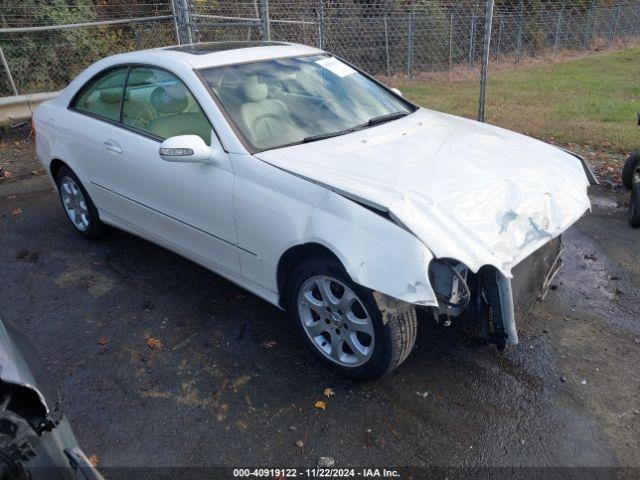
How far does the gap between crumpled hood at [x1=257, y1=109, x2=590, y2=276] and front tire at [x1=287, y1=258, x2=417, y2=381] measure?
1.44 feet

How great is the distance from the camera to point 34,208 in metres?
6.02

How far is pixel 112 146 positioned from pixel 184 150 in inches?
44.0

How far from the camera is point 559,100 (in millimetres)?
10859

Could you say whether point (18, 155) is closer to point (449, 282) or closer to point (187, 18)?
point (187, 18)

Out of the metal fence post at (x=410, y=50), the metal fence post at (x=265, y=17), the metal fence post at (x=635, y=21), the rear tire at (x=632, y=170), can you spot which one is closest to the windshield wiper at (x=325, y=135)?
the rear tire at (x=632, y=170)

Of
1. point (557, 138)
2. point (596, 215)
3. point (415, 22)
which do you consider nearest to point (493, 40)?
point (415, 22)

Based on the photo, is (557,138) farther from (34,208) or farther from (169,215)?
(34,208)

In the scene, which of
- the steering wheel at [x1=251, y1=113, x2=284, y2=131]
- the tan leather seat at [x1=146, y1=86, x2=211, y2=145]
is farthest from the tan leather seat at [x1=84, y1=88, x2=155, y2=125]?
the steering wheel at [x1=251, y1=113, x2=284, y2=131]

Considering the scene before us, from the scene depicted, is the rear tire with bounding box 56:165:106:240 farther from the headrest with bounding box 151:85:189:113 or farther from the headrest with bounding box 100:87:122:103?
the headrest with bounding box 151:85:189:113

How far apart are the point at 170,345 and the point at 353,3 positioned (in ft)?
43.0

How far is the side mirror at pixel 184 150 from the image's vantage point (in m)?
3.28

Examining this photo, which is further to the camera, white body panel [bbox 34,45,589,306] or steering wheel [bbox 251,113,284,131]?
steering wheel [bbox 251,113,284,131]

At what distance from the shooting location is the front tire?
9.23 ft

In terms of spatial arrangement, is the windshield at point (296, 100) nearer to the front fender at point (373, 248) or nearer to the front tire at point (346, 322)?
the front fender at point (373, 248)
